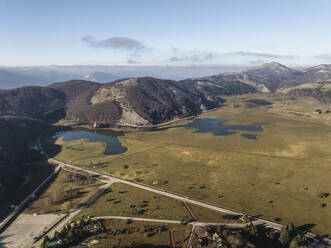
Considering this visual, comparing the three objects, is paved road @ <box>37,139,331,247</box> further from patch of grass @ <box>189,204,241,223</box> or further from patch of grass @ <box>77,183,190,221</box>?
patch of grass @ <box>77,183,190,221</box>

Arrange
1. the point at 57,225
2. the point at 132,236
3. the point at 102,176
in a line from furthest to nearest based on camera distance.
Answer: the point at 102,176 < the point at 57,225 < the point at 132,236

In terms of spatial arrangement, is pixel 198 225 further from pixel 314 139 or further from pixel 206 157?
pixel 314 139

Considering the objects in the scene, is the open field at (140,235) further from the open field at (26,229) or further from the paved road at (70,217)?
the open field at (26,229)

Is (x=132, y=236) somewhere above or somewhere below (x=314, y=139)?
below

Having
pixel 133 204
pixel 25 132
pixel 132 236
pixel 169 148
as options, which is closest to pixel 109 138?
pixel 169 148

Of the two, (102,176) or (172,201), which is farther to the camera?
(102,176)

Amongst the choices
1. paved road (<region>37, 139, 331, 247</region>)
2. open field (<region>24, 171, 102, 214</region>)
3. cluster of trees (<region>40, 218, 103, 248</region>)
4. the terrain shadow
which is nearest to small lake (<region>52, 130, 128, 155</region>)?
paved road (<region>37, 139, 331, 247</region>)

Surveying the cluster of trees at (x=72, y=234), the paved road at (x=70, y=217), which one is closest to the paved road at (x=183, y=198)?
the paved road at (x=70, y=217)
